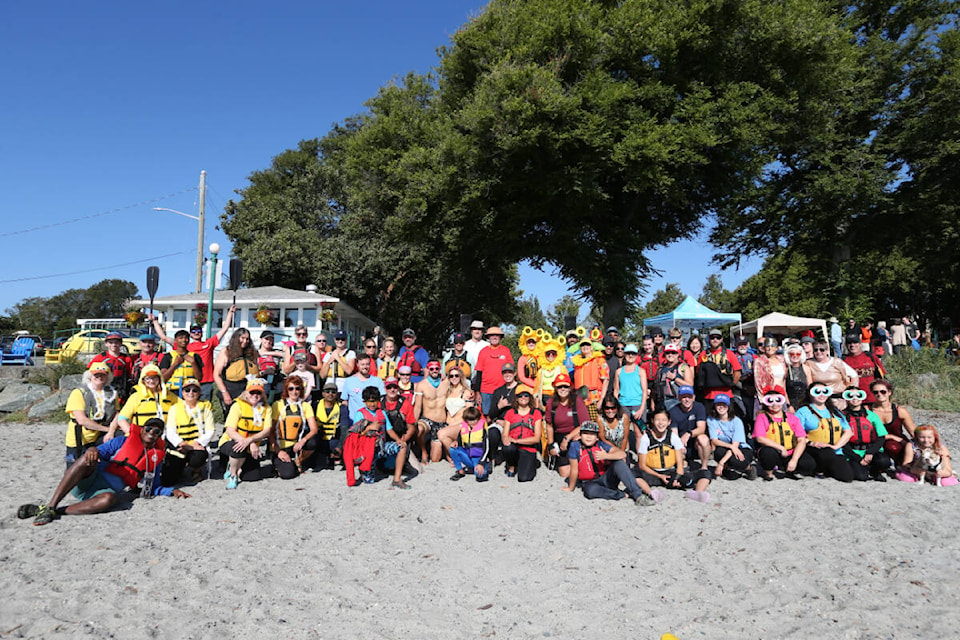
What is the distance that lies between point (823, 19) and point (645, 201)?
743 cm

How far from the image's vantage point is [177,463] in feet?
21.8

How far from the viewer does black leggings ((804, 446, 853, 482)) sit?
22.8ft

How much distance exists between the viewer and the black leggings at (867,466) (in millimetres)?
7023

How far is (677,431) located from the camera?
22.7 ft

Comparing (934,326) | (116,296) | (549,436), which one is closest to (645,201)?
(549,436)

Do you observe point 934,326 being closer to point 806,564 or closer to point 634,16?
point 634,16

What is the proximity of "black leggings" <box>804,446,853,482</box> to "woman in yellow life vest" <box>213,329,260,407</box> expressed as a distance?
23.6 ft

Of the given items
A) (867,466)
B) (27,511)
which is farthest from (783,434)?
(27,511)

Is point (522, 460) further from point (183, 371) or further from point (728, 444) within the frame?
point (183, 371)

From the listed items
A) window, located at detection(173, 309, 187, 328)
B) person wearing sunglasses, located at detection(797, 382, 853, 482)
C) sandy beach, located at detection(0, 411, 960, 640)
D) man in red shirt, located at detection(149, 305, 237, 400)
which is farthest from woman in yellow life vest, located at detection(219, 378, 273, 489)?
window, located at detection(173, 309, 187, 328)

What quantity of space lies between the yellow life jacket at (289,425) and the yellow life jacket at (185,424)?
919 mm

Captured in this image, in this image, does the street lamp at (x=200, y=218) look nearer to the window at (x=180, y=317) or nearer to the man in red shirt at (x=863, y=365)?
the window at (x=180, y=317)

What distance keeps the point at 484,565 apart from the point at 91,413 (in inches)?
176

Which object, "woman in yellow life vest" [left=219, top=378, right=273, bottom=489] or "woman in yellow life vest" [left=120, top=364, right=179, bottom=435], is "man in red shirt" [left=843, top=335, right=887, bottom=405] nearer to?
"woman in yellow life vest" [left=219, top=378, right=273, bottom=489]
